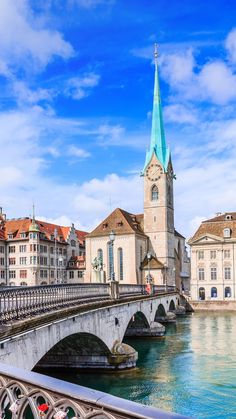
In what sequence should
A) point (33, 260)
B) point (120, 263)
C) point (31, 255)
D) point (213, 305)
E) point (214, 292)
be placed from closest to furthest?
point (213, 305), point (214, 292), point (120, 263), point (33, 260), point (31, 255)

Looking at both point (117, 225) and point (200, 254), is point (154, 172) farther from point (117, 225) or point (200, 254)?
point (200, 254)

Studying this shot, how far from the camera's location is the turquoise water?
1767 centimetres

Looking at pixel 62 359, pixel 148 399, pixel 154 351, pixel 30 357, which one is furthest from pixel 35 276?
pixel 30 357

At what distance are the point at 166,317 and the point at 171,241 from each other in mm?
25487

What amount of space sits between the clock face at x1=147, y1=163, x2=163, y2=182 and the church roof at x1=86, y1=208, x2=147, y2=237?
6.76 m

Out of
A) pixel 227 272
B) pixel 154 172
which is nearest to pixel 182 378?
pixel 227 272

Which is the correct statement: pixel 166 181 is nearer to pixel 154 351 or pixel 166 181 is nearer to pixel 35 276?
pixel 35 276

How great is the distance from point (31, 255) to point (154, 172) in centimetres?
2131

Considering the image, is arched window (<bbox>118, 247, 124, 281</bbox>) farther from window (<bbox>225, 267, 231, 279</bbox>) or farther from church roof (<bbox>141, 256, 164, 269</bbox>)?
window (<bbox>225, 267, 231, 279</bbox>)

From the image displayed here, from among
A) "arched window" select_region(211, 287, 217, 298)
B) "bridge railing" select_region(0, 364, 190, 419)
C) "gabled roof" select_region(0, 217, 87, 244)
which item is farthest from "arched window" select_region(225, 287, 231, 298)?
"bridge railing" select_region(0, 364, 190, 419)

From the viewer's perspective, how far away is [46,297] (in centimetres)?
1678

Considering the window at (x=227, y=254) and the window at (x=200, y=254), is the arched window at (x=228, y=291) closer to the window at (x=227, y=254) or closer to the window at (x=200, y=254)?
the window at (x=227, y=254)

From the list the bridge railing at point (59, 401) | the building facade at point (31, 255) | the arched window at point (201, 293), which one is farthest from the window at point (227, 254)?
the bridge railing at point (59, 401)

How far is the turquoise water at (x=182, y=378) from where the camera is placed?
17.7 metres
